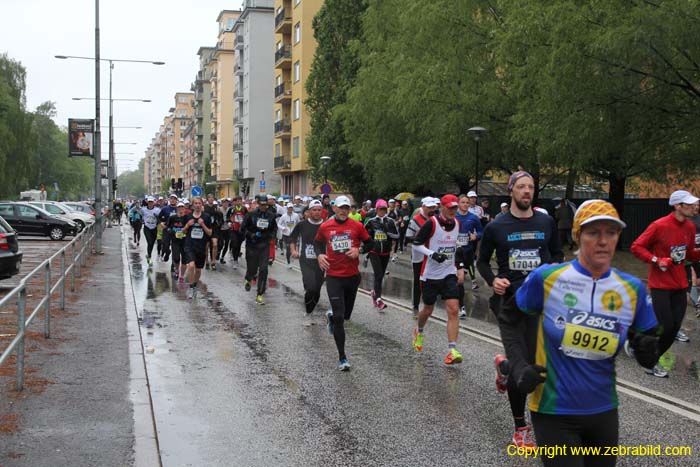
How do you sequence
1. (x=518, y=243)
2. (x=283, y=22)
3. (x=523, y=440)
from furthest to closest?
(x=283, y=22) → (x=518, y=243) → (x=523, y=440)

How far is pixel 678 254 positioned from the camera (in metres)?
8.20

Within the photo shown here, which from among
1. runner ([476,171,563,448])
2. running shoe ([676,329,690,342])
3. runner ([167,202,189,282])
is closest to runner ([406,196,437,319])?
runner ([476,171,563,448])

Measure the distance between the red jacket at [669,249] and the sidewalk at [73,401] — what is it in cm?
512

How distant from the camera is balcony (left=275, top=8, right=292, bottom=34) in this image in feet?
216

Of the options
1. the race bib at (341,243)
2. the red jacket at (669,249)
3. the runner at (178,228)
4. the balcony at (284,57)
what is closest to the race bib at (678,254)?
the red jacket at (669,249)

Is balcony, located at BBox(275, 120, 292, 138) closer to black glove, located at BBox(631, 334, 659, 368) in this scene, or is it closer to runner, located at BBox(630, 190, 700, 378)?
runner, located at BBox(630, 190, 700, 378)

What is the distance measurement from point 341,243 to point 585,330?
5772mm

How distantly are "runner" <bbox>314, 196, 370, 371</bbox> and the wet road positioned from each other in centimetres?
66

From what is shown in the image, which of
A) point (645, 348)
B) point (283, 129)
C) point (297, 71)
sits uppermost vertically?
point (297, 71)

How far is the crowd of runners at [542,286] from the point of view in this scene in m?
3.38

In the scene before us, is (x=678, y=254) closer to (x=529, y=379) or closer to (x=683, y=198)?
(x=683, y=198)

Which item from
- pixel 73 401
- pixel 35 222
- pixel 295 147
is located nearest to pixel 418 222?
pixel 73 401

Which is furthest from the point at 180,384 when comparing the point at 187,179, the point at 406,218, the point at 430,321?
the point at 187,179

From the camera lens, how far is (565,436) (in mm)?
3369
